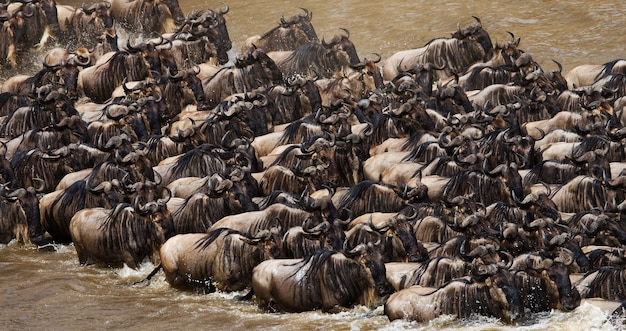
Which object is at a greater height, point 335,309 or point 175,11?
point 175,11

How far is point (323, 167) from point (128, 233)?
2759mm

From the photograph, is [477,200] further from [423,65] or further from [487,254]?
[423,65]

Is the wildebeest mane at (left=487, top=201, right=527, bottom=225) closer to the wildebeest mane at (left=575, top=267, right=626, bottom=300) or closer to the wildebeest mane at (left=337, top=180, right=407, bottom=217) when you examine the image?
the wildebeest mane at (left=337, top=180, right=407, bottom=217)

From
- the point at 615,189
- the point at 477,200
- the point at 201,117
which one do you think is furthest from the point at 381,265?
the point at 201,117

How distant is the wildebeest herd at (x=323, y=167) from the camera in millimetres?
12859

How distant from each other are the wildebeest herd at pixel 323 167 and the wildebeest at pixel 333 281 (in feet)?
0.06

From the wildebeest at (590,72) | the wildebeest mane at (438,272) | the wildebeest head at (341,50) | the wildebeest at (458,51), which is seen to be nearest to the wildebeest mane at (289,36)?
the wildebeest head at (341,50)

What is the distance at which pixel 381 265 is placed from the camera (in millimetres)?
12914

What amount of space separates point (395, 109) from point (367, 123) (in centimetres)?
52

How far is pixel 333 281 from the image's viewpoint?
42.1 feet

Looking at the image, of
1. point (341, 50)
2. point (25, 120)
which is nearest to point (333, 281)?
point (25, 120)

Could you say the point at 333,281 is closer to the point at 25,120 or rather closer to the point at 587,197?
the point at 587,197

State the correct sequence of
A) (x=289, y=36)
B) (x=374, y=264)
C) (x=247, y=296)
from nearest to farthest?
(x=374, y=264) → (x=247, y=296) → (x=289, y=36)

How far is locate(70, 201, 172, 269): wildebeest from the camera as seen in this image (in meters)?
14.7
